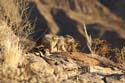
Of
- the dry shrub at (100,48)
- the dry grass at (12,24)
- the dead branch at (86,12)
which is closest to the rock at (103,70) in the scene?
the dry grass at (12,24)

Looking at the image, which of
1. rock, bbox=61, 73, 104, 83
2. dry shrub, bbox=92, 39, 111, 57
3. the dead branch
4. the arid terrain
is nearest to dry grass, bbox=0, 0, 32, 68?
the arid terrain

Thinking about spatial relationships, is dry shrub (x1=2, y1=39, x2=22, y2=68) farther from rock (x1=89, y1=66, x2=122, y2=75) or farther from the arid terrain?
rock (x1=89, y1=66, x2=122, y2=75)

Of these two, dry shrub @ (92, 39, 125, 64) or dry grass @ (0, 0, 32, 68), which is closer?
dry grass @ (0, 0, 32, 68)

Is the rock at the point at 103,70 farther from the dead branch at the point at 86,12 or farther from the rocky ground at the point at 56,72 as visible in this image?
the dead branch at the point at 86,12

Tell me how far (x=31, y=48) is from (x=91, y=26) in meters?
37.6

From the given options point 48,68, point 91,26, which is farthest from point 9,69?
point 91,26

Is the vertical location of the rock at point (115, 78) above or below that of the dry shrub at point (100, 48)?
below

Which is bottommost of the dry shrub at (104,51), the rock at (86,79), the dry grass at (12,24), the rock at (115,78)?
the rock at (115,78)

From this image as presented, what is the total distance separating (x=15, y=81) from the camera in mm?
8094

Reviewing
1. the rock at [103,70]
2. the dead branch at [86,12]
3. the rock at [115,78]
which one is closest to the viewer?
the rock at [115,78]

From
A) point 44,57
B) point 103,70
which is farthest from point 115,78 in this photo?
point 44,57

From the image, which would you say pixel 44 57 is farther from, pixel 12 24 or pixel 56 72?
Result: pixel 12 24

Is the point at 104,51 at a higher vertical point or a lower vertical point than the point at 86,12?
lower

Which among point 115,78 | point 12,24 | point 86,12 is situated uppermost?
point 86,12
